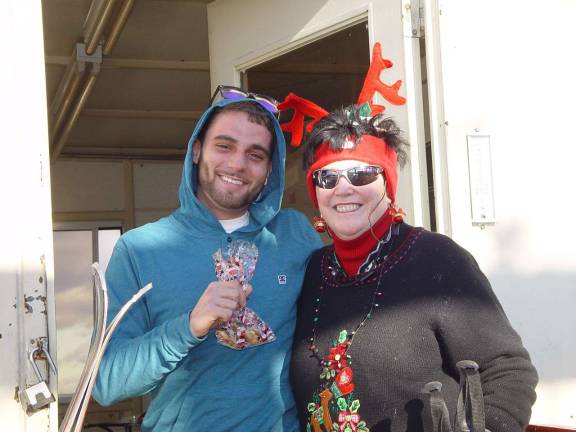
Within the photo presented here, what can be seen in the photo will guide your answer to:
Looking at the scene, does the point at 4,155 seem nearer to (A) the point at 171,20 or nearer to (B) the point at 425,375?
(B) the point at 425,375

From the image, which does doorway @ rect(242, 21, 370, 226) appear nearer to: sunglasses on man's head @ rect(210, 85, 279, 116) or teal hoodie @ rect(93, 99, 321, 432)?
sunglasses on man's head @ rect(210, 85, 279, 116)

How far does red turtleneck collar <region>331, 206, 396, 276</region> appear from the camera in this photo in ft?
7.06

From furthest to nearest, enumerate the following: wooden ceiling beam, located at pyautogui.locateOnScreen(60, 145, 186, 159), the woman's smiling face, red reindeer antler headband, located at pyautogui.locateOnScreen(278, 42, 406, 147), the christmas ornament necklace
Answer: wooden ceiling beam, located at pyautogui.locateOnScreen(60, 145, 186, 159) → red reindeer antler headband, located at pyautogui.locateOnScreen(278, 42, 406, 147) → the woman's smiling face → the christmas ornament necklace

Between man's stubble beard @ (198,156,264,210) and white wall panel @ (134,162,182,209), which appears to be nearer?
man's stubble beard @ (198,156,264,210)

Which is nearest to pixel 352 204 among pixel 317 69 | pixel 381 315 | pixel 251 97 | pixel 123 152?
pixel 381 315

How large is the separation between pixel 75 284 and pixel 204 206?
6329 mm

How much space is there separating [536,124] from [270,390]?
1283mm

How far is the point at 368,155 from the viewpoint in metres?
2.17

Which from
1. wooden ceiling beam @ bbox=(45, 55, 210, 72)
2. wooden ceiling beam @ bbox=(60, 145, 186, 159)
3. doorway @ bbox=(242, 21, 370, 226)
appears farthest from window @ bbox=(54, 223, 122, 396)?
doorway @ bbox=(242, 21, 370, 226)

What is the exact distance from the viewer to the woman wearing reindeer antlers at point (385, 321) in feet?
6.23

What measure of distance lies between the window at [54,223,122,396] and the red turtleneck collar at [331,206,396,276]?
593cm

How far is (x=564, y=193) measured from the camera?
9.00ft

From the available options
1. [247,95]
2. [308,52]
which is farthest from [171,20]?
[247,95]

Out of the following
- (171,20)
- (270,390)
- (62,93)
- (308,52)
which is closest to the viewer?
(270,390)
